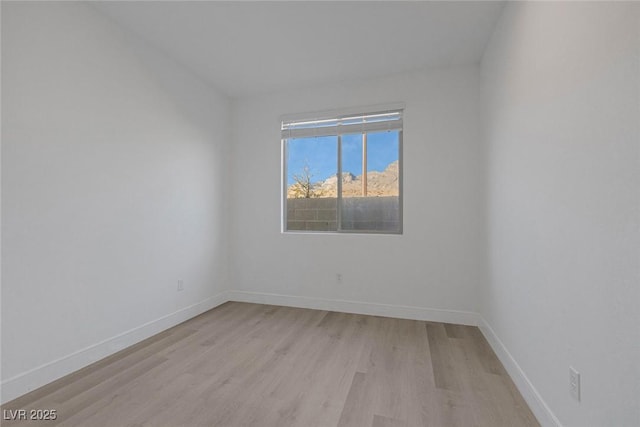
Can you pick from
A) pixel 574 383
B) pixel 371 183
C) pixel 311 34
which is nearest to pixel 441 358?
pixel 574 383

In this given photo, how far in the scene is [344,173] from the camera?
346 cm

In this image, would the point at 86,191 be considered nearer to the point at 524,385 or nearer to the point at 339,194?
the point at 339,194

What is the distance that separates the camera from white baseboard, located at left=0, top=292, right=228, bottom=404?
1.68 metres

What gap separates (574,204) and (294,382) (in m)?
1.87

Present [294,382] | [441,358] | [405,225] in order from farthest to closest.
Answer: [405,225], [441,358], [294,382]

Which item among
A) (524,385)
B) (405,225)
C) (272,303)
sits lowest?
(272,303)

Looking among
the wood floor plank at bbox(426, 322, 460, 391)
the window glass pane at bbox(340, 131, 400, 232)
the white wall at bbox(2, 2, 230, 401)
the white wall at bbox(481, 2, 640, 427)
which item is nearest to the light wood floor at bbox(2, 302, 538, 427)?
the wood floor plank at bbox(426, 322, 460, 391)

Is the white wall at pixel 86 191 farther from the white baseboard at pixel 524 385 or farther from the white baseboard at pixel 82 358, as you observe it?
the white baseboard at pixel 524 385

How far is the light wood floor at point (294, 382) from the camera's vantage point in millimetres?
1549

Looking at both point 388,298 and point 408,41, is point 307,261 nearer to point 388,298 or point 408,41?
point 388,298

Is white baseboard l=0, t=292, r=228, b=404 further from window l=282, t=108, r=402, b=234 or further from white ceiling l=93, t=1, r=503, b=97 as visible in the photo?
white ceiling l=93, t=1, r=503, b=97

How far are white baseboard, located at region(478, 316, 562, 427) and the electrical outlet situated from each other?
0.75ft

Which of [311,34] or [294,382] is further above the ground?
[311,34]

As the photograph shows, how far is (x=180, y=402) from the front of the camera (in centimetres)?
167
